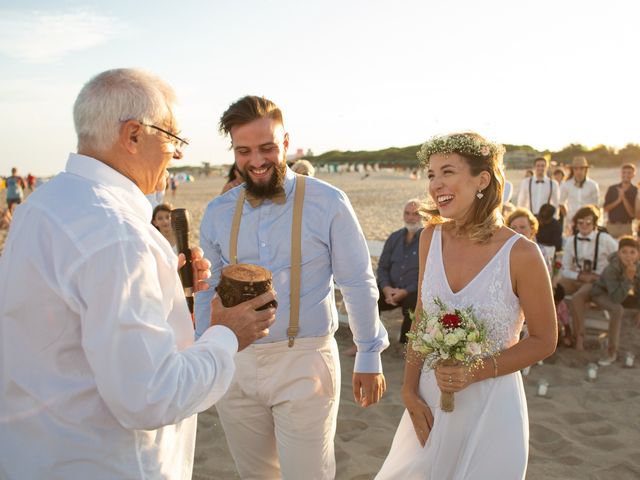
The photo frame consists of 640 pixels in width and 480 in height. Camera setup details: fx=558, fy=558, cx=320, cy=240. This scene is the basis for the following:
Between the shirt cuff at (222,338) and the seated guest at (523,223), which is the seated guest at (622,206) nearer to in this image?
the seated guest at (523,223)

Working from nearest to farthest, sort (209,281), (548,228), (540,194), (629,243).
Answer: (209,281) → (629,243) → (548,228) → (540,194)

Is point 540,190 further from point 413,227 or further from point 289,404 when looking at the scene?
point 289,404

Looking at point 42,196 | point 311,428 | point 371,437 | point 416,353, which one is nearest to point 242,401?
point 311,428

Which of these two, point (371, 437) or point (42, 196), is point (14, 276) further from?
point (371, 437)

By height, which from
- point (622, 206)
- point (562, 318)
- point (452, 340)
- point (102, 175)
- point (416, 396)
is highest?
point (102, 175)

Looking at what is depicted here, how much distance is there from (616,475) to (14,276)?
4.31 m

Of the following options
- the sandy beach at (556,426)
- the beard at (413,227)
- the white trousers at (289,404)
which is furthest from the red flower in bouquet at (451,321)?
the beard at (413,227)

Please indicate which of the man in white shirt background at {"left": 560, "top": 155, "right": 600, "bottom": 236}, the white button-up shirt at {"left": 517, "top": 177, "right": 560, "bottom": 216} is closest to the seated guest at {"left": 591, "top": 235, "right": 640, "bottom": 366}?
the white button-up shirt at {"left": 517, "top": 177, "right": 560, "bottom": 216}

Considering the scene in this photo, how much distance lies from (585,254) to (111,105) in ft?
24.4

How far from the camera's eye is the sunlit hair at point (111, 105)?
1746 mm

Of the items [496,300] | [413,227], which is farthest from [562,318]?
[496,300]

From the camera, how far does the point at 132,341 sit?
1.50 meters

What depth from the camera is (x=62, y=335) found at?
1634mm

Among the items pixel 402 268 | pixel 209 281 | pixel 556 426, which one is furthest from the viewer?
pixel 402 268
